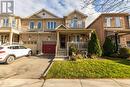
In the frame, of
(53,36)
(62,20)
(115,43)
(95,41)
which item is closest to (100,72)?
(95,41)

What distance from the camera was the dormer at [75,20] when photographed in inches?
1141

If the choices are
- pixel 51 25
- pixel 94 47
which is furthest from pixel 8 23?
pixel 94 47

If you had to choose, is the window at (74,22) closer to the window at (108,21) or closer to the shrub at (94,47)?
A: the window at (108,21)

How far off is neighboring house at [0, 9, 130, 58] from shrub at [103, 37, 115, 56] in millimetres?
1842

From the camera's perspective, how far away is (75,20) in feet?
96.0

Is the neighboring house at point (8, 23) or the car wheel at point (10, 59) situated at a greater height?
the neighboring house at point (8, 23)

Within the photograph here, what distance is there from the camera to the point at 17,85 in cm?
902

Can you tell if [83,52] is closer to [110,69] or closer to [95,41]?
[95,41]

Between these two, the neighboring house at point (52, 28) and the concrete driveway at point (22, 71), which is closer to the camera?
the concrete driveway at point (22, 71)

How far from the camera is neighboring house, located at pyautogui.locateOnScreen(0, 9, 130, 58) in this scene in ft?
86.5

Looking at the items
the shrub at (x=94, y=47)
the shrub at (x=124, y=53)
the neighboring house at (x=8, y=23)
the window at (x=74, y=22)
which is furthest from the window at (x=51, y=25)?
the shrub at (x=124, y=53)

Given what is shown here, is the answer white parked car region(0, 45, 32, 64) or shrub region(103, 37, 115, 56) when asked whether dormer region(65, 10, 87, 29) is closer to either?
shrub region(103, 37, 115, 56)

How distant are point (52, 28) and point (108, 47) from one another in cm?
1178

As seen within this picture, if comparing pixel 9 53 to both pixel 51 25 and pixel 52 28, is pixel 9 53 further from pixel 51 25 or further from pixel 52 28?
pixel 51 25
